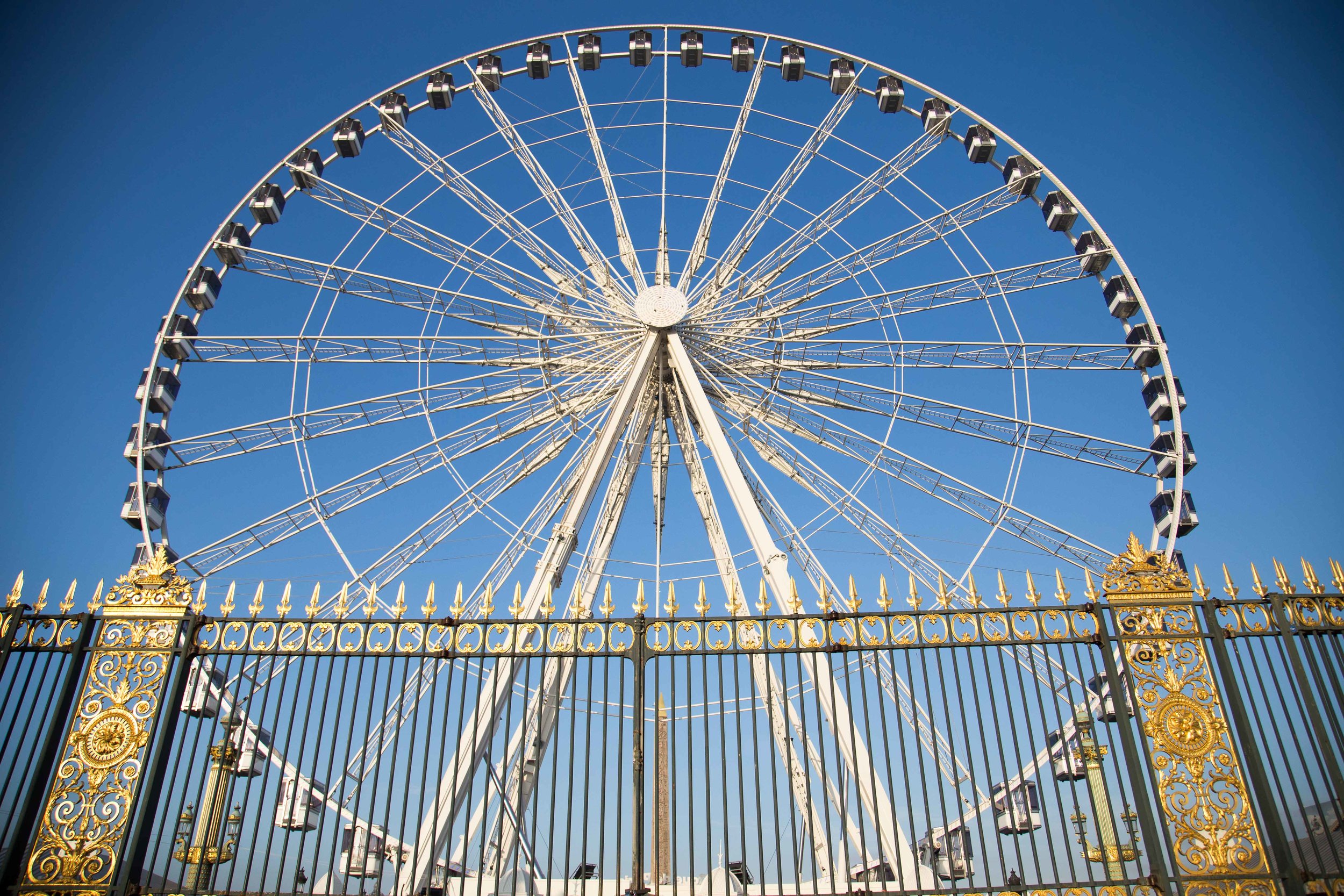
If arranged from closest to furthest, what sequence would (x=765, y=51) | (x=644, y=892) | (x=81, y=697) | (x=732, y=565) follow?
(x=644, y=892) < (x=81, y=697) < (x=732, y=565) < (x=765, y=51)

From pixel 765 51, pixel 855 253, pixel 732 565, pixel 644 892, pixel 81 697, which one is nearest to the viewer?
pixel 644 892

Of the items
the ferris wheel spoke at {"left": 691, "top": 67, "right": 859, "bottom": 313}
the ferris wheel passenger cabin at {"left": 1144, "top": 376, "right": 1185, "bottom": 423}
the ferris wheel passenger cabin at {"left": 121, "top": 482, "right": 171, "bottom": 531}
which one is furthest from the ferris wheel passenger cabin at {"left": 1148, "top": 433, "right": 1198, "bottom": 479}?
the ferris wheel passenger cabin at {"left": 121, "top": 482, "right": 171, "bottom": 531}

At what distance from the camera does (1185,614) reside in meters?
6.62

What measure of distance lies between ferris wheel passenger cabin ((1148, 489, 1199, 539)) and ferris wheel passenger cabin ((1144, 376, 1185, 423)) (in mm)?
1227

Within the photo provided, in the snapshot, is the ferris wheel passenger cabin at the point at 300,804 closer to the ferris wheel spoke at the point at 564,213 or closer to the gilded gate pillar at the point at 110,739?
the gilded gate pillar at the point at 110,739

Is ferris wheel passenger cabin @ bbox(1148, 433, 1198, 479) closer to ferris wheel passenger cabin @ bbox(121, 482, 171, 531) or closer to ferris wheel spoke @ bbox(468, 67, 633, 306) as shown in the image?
ferris wheel spoke @ bbox(468, 67, 633, 306)

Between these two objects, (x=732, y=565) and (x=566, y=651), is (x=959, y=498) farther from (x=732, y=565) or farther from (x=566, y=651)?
(x=566, y=651)

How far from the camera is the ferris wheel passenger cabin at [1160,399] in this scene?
1466cm

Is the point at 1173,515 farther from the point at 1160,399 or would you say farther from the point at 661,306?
the point at 661,306

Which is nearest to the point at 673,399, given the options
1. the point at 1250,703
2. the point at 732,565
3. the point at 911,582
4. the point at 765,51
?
the point at 732,565

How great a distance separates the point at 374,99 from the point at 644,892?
14586 mm

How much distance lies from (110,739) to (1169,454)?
13.6m

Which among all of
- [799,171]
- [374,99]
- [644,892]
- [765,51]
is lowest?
[644,892]

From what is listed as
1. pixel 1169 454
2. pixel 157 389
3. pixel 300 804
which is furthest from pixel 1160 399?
pixel 157 389
